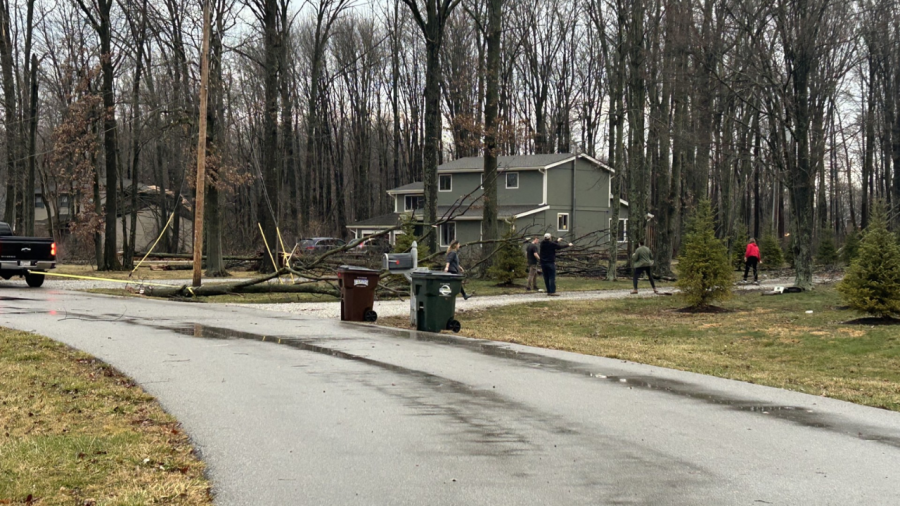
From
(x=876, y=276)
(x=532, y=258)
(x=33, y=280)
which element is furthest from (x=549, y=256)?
(x=33, y=280)

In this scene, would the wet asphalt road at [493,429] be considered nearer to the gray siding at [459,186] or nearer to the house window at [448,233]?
the house window at [448,233]

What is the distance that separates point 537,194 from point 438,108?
18.7m

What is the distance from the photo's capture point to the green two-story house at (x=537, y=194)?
1992 inches

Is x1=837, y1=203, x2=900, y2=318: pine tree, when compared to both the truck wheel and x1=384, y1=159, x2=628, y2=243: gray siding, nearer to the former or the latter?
the truck wheel

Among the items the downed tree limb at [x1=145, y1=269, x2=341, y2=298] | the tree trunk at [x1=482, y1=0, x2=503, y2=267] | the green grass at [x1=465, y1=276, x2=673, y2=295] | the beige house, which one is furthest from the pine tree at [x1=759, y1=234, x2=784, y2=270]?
the beige house

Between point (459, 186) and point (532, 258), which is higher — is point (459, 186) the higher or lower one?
the higher one

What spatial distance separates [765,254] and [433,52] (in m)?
23.1

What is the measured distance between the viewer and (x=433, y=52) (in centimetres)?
3169

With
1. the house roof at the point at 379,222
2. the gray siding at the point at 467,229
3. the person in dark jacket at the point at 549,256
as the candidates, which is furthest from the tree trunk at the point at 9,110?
the person in dark jacket at the point at 549,256

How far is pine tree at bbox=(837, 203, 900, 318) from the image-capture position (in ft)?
53.8

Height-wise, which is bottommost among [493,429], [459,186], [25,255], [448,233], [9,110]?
[493,429]

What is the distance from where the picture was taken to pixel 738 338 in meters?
15.7

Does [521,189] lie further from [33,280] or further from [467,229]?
[33,280]

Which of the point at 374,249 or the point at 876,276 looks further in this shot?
the point at 374,249
